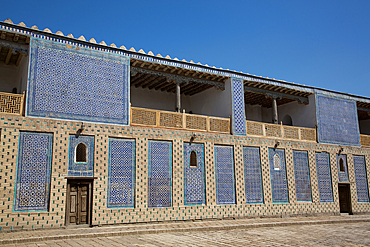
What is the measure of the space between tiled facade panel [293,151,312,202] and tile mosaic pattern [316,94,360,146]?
162 centimetres

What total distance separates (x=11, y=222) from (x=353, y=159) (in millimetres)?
16193

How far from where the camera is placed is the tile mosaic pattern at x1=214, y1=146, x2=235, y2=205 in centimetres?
1442

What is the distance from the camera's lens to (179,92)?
14797 mm

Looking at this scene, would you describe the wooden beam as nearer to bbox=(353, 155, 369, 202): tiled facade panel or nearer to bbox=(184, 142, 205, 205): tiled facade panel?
bbox=(184, 142, 205, 205): tiled facade panel

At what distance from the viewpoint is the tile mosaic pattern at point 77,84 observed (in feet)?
38.1

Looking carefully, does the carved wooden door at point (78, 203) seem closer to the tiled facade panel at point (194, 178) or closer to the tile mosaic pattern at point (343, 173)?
the tiled facade panel at point (194, 178)

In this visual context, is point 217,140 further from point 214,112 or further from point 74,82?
point 74,82

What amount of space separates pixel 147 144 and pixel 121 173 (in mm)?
1457

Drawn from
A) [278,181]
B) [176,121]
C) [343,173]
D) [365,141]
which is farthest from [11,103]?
[365,141]

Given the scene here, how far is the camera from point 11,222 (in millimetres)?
10367

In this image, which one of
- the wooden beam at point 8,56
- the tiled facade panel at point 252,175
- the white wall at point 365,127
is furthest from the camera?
the white wall at point 365,127

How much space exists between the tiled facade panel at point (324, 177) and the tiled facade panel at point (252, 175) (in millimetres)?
3592

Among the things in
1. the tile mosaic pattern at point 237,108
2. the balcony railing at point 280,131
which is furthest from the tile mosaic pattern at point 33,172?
the balcony railing at point 280,131

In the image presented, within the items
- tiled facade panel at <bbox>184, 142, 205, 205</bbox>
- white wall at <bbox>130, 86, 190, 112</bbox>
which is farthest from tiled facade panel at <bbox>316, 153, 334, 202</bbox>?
white wall at <bbox>130, 86, 190, 112</bbox>
